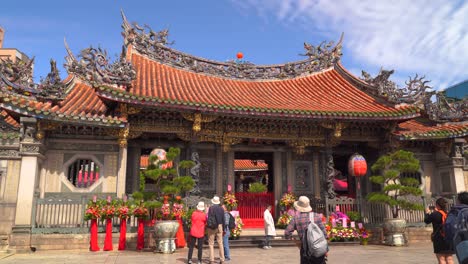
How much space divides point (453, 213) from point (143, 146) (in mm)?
9915

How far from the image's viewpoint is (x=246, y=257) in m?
8.70

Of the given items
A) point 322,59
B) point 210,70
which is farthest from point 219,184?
point 322,59

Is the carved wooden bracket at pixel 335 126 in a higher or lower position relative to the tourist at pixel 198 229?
higher

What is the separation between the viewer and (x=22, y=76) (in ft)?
33.9

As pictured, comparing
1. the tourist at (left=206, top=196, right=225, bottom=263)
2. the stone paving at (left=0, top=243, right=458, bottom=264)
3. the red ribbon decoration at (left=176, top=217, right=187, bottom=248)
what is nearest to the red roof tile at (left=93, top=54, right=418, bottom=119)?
the red ribbon decoration at (left=176, top=217, right=187, bottom=248)

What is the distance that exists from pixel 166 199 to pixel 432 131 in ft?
30.4

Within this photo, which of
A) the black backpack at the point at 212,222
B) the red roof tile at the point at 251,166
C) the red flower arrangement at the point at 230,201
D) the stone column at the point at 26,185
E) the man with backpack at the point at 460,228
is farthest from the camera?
the red roof tile at the point at 251,166

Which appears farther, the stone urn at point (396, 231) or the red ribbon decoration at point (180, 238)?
the stone urn at point (396, 231)

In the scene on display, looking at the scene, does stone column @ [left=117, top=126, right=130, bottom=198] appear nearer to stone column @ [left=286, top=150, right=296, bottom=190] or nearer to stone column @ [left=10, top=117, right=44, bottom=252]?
stone column @ [left=10, top=117, right=44, bottom=252]

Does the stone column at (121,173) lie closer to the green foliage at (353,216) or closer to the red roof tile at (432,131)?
the green foliage at (353,216)

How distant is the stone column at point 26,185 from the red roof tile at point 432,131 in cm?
1151

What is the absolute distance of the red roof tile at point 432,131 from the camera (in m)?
12.1

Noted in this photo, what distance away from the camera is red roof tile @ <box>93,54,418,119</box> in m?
11.1

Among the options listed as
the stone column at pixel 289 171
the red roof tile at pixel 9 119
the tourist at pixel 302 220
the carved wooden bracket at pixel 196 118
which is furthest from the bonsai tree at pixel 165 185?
the tourist at pixel 302 220
